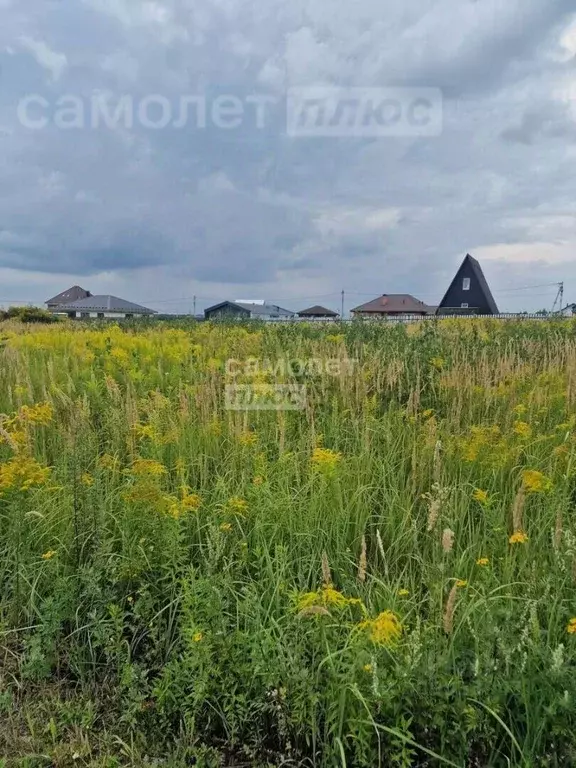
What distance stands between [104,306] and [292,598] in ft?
184

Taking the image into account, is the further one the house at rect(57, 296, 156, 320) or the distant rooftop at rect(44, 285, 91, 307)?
the distant rooftop at rect(44, 285, 91, 307)

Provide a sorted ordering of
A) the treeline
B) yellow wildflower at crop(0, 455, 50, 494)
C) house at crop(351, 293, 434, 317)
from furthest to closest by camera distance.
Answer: house at crop(351, 293, 434, 317), the treeline, yellow wildflower at crop(0, 455, 50, 494)

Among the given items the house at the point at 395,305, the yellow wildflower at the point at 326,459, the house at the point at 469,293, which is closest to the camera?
the yellow wildflower at the point at 326,459

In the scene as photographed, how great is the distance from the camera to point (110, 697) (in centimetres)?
150

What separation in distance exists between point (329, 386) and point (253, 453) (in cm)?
129

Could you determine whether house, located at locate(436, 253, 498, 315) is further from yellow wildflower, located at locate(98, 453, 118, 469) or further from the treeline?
yellow wildflower, located at locate(98, 453, 118, 469)

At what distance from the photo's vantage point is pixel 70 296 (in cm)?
6019

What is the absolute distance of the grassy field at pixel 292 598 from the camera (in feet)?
3.88

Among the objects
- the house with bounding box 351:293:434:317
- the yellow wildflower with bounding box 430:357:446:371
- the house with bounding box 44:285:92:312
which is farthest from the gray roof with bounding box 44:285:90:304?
the yellow wildflower with bounding box 430:357:446:371

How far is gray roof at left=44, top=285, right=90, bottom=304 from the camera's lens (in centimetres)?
5917

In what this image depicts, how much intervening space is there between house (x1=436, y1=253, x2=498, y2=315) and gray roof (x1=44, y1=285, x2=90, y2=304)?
4490cm

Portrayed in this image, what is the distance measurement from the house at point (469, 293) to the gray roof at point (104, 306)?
30.5m

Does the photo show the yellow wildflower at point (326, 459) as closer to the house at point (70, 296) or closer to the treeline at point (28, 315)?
the treeline at point (28, 315)

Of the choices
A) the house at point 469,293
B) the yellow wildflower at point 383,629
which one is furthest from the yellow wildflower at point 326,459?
the house at point 469,293
